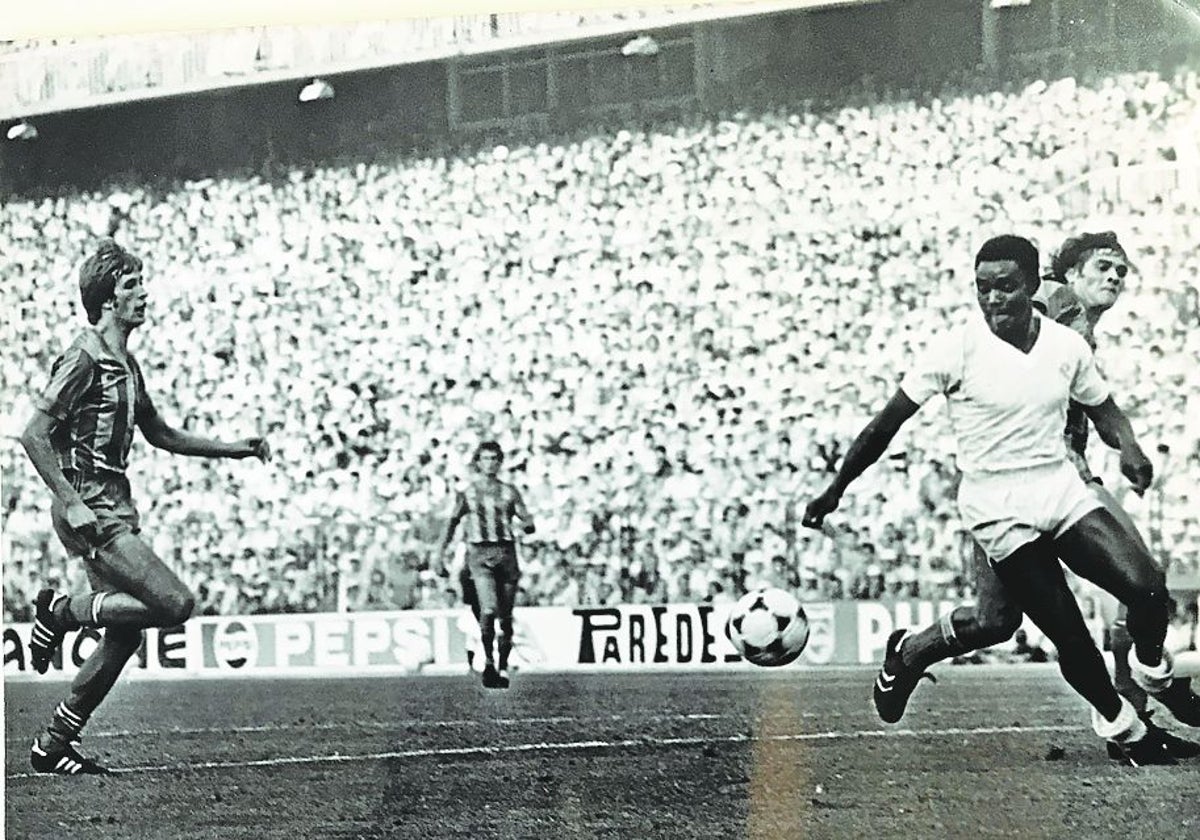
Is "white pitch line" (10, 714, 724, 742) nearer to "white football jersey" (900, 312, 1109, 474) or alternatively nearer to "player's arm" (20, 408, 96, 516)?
"player's arm" (20, 408, 96, 516)

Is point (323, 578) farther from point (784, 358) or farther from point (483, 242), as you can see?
point (784, 358)

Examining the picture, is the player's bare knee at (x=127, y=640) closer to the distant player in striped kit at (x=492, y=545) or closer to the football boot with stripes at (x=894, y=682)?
the distant player in striped kit at (x=492, y=545)

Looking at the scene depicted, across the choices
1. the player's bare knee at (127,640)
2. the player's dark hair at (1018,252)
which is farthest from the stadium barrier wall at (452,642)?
the player's dark hair at (1018,252)

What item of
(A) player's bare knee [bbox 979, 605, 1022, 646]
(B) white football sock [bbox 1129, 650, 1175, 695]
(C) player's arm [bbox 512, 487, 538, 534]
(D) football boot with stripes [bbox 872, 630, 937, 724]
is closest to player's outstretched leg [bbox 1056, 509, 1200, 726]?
(B) white football sock [bbox 1129, 650, 1175, 695]

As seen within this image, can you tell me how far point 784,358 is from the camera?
249 cm

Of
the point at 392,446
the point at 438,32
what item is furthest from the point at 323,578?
the point at 438,32

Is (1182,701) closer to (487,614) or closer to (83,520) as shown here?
(487,614)

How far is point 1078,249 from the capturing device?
2.44 m

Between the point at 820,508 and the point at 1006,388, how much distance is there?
400 mm

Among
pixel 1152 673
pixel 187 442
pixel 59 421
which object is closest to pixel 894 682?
pixel 1152 673

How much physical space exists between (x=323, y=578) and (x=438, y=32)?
3.52 feet

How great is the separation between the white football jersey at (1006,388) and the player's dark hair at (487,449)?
2.54 feet

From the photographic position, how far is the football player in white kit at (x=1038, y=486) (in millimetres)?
2420

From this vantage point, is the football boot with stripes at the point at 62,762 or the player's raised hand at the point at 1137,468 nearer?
the player's raised hand at the point at 1137,468
